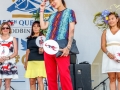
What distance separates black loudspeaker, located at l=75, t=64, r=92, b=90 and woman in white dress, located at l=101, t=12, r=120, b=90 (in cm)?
79

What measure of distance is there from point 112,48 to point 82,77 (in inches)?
40.2

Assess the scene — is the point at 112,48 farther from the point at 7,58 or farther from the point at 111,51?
the point at 7,58

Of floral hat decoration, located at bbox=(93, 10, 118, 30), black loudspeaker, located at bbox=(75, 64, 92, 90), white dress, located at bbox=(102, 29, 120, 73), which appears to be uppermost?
floral hat decoration, located at bbox=(93, 10, 118, 30)

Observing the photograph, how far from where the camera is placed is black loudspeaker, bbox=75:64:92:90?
416 centimetres

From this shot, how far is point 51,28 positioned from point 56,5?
26 centimetres

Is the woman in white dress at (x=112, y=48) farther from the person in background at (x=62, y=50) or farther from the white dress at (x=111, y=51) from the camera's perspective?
the person in background at (x=62, y=50)

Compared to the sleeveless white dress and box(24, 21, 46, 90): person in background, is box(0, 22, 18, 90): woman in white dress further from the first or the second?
box(24, 21, 46, 90): person in background

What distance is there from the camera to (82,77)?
4184 millimetres

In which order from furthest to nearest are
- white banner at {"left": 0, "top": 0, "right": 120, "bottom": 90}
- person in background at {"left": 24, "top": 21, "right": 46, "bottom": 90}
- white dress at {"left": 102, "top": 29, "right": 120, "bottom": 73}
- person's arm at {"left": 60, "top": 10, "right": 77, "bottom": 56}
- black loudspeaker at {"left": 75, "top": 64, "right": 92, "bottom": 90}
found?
1. white banner at {"left": 0, "top": 0, "right": 120, "bottom": 90}
2. person in background at {"left": 24, "top": 21, "right": 46, "bottom": 90}
3. white dress at {"left": 102, "top": 29, "right": 120, "bottom": 73}
4. black loudspeaker at {"left": 75, "top": 64, "right": 92, "bottom": 90}
5. person's arm at {"left": 60, "top": 10, "right": 77, "bottom": 56}

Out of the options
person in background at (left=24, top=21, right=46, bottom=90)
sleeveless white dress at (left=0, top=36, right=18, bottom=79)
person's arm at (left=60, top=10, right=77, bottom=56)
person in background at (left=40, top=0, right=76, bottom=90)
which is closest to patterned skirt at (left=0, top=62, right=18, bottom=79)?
sleeveless white dress at (left=0, top=36, right=18, bottom=79)

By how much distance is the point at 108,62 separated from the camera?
502cm

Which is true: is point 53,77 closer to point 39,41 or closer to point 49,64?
point 49,64

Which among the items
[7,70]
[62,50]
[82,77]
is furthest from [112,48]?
[7,70]

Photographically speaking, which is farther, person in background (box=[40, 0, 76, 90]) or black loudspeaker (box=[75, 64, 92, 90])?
black loudspeaker (box=[75, 64, 92, 90])
